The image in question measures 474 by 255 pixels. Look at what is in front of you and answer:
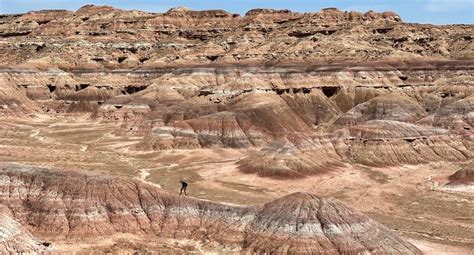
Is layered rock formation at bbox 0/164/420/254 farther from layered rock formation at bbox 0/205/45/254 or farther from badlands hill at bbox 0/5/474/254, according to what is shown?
layered rock formation at bbox 0/205/45/254

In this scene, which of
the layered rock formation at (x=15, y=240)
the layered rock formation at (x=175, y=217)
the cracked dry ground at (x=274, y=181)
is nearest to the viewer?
the layered rock formation at (x=15, y=240)

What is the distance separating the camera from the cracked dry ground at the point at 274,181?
5078cm

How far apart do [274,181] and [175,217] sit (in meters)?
28.3

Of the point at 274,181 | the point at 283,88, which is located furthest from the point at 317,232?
the point at 283,88

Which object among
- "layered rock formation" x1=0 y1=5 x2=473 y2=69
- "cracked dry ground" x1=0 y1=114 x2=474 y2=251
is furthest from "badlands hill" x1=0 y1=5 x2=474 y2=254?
"layered rock formation" x1=0 y1=5 x2=473 y2=69

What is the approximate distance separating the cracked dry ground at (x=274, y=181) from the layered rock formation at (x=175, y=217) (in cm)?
254

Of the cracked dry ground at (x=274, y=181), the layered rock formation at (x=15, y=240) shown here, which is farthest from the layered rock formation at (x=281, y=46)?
the layered rock formation at (x=15, y=240)

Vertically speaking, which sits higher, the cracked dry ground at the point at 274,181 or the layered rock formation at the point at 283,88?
the layered rock formation at the point at 283,88

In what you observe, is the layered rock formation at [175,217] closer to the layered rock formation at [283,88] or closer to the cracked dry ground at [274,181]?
the cracked dry ground at [274,181]

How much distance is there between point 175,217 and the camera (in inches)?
1592

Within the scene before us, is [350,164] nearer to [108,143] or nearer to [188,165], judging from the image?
[188,165]

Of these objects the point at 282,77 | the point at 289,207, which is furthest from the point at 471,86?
the point at 289,207

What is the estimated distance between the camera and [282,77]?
137 metres

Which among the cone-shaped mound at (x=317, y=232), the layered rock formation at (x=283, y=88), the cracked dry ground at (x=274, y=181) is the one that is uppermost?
the layered rock formation at (x=283, y=88)
